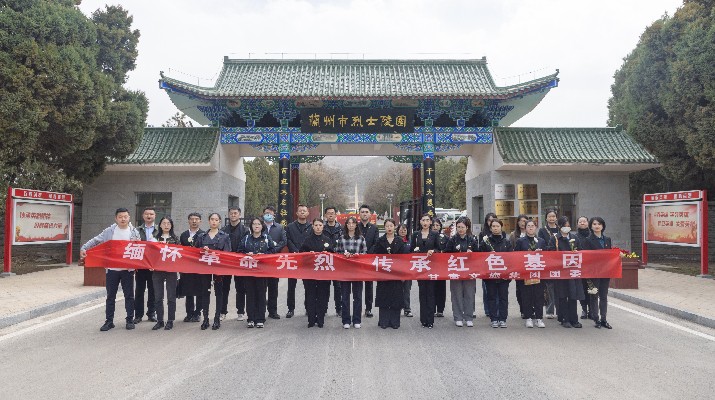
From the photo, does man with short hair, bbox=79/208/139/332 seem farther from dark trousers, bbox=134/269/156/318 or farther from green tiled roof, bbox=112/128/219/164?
green tiled roof, bbox=112/128/219/164

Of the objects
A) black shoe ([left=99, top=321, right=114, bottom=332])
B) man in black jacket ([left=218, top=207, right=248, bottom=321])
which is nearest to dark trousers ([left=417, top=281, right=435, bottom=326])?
man in black jacket ([left=218, top=207, right=248, bottom=321])

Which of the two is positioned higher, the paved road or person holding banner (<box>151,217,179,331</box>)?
person holding banner (<box>151,217,179,331</box>)

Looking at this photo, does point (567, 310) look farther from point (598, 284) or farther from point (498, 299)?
point (498, 299)

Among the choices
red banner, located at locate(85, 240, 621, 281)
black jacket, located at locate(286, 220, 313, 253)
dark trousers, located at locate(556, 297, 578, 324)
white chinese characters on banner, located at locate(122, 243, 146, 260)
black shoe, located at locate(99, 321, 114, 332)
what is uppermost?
black jacket, located at locate(286, 220, 313, 253)

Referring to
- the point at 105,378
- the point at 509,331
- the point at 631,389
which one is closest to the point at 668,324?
the point at 509,331

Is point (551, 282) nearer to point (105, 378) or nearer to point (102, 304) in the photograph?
point (105, 378)

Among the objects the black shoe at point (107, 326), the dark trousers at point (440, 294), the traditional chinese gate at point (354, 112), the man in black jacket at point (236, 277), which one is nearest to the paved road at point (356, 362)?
the black shoe at point (107, 326)

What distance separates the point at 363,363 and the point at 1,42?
1001 cm

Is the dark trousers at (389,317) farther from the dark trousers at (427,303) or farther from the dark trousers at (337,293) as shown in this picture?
the dark trousers at (337,293)

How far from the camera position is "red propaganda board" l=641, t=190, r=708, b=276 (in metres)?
10.9

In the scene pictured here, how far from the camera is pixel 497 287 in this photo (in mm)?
6762

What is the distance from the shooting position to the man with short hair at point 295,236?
294 inches

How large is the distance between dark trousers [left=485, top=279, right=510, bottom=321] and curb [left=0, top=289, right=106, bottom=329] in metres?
6.30

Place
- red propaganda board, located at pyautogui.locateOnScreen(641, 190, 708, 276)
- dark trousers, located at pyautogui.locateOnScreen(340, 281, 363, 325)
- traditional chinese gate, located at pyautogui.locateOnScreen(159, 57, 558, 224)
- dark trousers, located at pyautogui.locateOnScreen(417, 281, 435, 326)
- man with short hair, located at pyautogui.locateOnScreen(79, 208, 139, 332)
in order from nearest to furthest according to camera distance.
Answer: man with short hair, located at pyautogui.locateOnScreen(79, 208, 139, 332)
dark trousers, located at pyautogui.locateOnScreen(340, 281, 363, 325)
dark trousers, located at pyautogui.locateOnScreen(417, 281, 435, 326)
red propaganda board, located at pyautogui.locateOnScreen(641, 190, 708, 276)
traditional chinese gate, located at pyautogui.locateOnScreen(159, 57, 558, 224)
